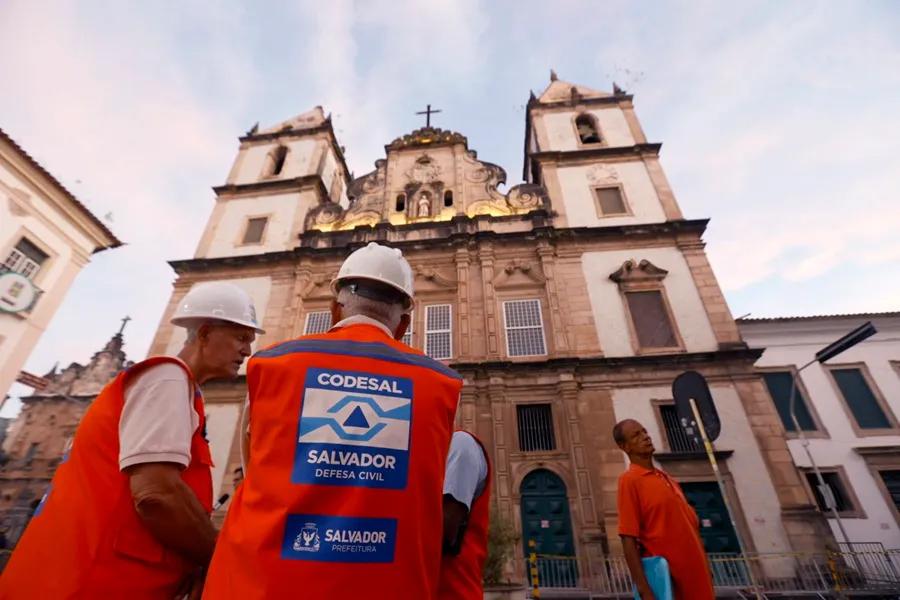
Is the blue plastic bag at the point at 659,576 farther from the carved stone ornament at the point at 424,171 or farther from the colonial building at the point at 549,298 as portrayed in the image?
the carved stone ornament at the point at 424,171

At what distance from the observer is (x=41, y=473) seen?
23453 millimetres

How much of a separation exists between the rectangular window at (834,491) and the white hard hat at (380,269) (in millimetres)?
17656

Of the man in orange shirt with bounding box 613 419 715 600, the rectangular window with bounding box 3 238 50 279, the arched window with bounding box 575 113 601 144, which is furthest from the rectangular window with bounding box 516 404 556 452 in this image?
the rectangular window with bounding box 3 238 50 279

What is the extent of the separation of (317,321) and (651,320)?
12145 mm

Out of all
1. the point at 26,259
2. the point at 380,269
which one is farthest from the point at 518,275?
the point at 26,259

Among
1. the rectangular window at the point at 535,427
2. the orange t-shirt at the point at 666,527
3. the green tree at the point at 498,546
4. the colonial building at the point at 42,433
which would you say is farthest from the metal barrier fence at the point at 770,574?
the colonial building at the point at 42,433

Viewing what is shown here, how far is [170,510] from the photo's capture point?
60.9 inches

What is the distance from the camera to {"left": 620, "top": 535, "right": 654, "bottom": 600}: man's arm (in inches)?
131

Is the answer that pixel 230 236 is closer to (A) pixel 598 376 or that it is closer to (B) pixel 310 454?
(A) pixel 598 376

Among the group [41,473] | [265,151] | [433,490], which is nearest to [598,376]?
[433,490]

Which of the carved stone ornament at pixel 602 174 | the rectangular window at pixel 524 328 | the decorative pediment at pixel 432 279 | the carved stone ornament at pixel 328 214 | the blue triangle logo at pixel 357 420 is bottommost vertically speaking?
the blue triangle logo at pixel 357 420

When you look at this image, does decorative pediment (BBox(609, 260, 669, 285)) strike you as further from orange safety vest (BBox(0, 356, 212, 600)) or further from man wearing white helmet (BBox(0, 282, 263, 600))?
orange safety vest (BBox(0, 356, 212, 600))

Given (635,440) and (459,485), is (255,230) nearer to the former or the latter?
(635,440)

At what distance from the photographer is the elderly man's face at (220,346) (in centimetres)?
255
